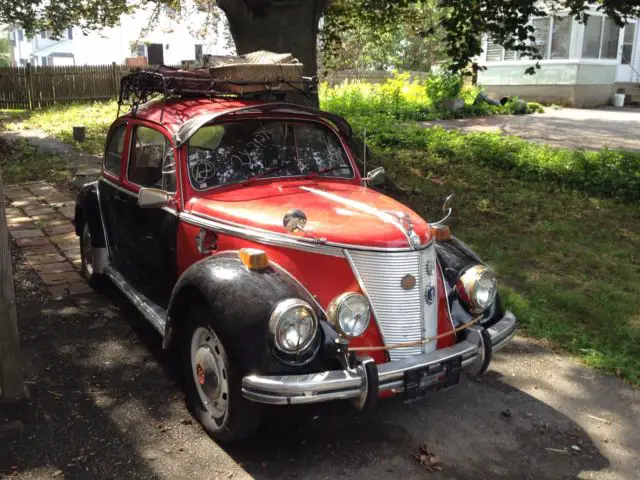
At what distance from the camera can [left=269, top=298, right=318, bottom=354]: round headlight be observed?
9.99 ft

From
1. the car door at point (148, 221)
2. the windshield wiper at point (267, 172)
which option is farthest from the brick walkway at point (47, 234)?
the windshield wiper at point (267, 172)

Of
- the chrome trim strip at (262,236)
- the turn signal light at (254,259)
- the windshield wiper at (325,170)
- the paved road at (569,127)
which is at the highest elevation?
the windshield wiper at (325,170)

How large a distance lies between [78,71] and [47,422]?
869 inches

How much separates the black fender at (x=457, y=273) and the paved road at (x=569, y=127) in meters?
9.98

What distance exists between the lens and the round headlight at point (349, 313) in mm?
3258

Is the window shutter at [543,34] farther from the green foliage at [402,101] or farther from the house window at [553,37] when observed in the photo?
the green foliage at [402,101]

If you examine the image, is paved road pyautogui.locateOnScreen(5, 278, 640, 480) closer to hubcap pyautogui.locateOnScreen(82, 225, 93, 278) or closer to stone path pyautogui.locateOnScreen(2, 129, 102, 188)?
hubcap pyautogui.locateOnScreen(82, 225, 93, 278)

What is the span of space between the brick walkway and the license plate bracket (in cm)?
368

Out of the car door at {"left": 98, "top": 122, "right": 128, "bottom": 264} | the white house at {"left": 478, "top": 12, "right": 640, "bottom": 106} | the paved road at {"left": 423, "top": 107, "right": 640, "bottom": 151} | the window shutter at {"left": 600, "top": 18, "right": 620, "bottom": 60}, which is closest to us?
the car door at {"left": 98, "top": 122, "right": 128, "bottom": 264}

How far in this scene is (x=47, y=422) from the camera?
3652 mm

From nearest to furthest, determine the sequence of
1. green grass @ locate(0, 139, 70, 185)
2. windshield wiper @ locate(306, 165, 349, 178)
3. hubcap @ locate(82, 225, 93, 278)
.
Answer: windshield wiper @ locate(306, 165, 349, 178), hubcap @ locate(82, 225, 93, 278), green grass @ locate(0, 139, 70, 185)

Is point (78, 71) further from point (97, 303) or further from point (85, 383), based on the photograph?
point (85, 383)

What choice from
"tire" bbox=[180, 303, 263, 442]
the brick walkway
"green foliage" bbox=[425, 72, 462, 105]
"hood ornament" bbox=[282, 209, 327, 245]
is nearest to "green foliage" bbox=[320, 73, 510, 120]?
"green foliage" bbox=[425, 72, 462, 105]

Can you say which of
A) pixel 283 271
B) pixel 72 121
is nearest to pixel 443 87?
pixel 72 121
